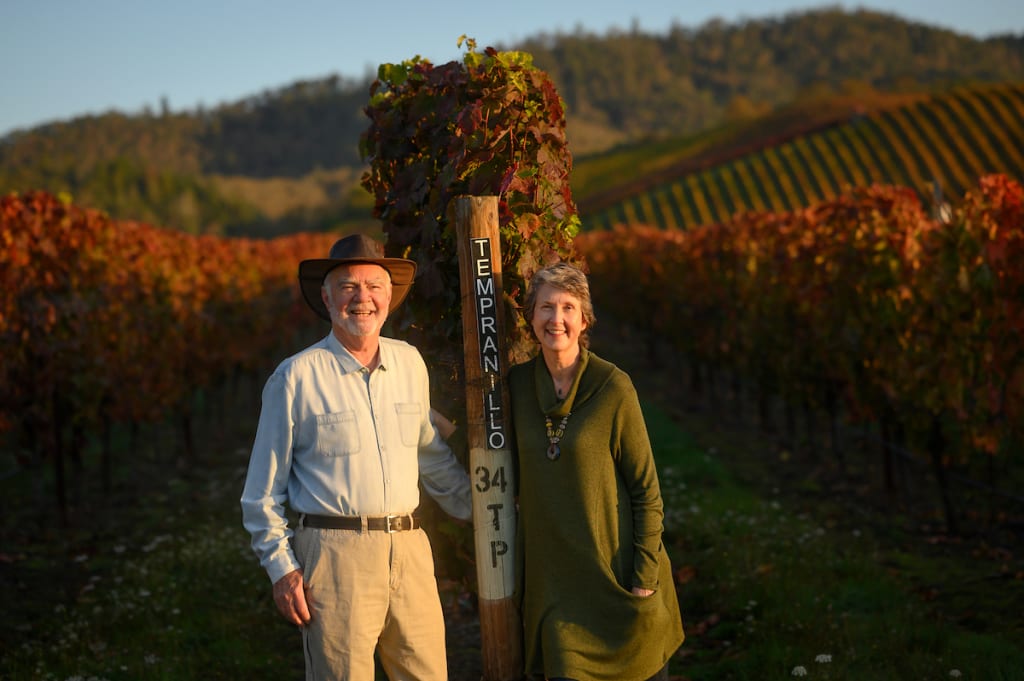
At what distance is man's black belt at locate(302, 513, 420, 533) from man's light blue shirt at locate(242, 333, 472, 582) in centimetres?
2

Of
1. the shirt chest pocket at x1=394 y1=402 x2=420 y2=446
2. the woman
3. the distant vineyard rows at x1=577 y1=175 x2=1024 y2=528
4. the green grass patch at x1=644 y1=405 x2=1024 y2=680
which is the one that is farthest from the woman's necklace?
the distant vineyard rows at x1=577 y1=175 x2=1024 y2=528

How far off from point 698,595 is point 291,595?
4.41 metres


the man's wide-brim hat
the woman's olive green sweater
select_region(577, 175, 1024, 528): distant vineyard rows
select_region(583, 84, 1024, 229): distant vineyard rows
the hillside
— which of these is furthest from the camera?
the hillside

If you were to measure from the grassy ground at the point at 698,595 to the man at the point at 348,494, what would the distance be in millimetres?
2188

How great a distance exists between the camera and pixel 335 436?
335 centimetres

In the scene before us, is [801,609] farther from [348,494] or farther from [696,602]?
[348,494]

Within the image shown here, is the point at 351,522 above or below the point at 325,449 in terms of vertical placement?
below

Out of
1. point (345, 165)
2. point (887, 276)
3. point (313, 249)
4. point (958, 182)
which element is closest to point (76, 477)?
point (887, 276)

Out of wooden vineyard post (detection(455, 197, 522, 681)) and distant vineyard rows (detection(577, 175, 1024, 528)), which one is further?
distant vineyard rows (detection(577, 175, 1024, 528))

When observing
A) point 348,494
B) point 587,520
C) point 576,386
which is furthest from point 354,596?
point 576,386

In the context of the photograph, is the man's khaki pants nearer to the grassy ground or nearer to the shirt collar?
the shirt collar

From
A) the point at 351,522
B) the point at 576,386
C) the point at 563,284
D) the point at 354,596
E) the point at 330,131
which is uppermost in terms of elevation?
the point at 330,131

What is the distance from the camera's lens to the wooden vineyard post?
3564 mm

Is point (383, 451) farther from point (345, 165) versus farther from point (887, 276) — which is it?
point (345, 165)
